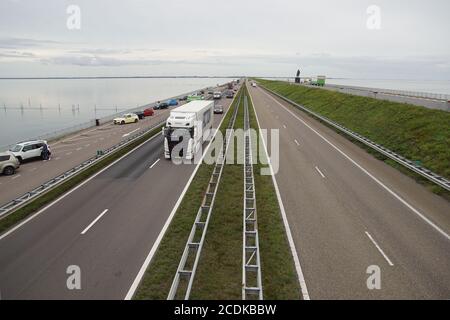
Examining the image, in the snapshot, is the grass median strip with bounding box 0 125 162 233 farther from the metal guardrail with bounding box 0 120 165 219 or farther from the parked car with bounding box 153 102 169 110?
the parked car with bounding box 153 102 169 110

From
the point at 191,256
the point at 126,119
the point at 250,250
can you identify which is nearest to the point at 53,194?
the point at 191,256

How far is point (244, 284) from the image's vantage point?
1023 cm

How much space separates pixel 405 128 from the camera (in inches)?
1221

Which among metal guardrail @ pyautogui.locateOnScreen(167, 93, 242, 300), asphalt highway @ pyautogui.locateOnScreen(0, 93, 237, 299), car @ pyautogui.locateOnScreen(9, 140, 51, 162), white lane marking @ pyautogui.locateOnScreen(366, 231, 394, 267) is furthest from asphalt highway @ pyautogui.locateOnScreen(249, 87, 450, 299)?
car @ pyautogui.locateOnScreen(9, 140, 51, 162)

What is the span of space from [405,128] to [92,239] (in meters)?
29.3

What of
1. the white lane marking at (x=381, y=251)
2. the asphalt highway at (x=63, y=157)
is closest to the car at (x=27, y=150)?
the asphalt highway at (x=63, y=157)

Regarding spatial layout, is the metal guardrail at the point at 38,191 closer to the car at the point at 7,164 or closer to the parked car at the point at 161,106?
the car at the point at 7,164

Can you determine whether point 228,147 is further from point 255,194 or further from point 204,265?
point 204,265

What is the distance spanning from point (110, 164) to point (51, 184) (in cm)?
700

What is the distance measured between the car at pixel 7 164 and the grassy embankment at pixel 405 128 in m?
28.8

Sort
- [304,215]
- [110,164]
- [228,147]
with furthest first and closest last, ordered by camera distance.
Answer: [228,147]
[110,164]
[304,215]

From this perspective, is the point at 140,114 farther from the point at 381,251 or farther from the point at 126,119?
the point at 381,251

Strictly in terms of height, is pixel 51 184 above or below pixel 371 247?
above

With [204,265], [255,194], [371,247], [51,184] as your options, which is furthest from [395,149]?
[51,184]
